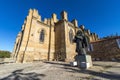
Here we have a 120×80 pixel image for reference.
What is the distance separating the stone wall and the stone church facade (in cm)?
502

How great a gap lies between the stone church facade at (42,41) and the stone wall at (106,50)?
502 cm

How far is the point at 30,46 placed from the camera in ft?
48.4

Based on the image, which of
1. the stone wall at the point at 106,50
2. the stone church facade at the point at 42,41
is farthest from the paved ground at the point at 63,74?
the stone wall at the point at 106,50

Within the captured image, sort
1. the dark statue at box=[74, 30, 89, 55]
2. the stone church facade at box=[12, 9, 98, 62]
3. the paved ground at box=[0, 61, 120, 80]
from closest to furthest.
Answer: the paved ground at box=[0, 61, 120, 80], the dark statue at box=[74, 30, 89, 55], the stone church facade at box=[12, 9, 98, 62]

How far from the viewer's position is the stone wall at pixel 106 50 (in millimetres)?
16566

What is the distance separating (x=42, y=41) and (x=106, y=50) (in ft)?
41.3

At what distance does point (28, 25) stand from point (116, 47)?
16409mm

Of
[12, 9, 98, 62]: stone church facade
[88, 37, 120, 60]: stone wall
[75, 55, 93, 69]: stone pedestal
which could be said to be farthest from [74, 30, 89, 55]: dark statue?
[88, 37, 120, 60]: stone wall

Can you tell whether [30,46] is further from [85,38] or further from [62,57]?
[85,38]

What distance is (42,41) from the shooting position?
17078mm

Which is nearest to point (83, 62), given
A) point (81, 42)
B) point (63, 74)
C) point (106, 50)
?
point (81, 42)

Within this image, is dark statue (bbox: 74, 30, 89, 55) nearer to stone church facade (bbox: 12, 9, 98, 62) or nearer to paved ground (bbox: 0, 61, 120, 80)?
paved ground (bbox: 0, 61, 120, 80)

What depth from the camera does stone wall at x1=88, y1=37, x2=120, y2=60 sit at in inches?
652

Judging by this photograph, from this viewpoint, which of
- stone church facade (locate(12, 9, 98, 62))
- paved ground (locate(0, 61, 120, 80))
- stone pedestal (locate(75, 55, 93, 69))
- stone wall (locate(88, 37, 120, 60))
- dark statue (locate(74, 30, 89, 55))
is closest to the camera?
paved ground (locate(0, 61, 120, 80))
